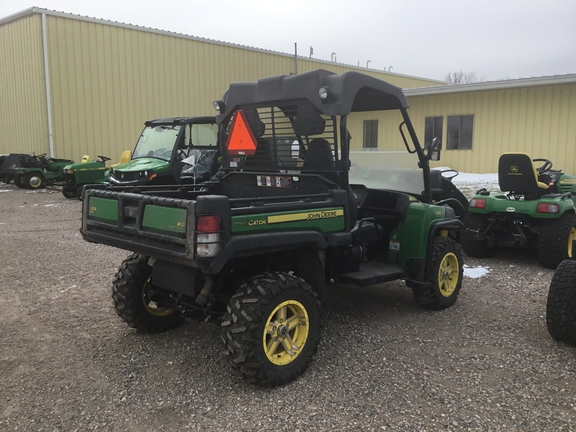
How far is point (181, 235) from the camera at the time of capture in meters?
3.10

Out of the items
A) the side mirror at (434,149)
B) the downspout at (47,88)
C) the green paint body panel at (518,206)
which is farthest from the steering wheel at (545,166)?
the downspout at (47,88)

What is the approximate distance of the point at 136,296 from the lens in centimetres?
416

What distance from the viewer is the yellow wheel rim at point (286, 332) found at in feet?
11.1

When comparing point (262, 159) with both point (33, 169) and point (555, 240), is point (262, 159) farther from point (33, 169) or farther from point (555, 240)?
point (33, 169)

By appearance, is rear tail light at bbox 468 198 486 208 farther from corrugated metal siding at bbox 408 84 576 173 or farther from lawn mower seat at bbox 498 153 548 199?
Answer: corrugated metal siding at bbox 408 84 576 173

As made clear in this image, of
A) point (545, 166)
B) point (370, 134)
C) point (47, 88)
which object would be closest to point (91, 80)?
point (47, 88)

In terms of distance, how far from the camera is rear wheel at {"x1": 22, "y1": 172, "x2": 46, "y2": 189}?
16375mm

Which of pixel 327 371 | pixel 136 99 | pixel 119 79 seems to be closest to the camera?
pixel 327 371

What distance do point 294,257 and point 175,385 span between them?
1214 mm

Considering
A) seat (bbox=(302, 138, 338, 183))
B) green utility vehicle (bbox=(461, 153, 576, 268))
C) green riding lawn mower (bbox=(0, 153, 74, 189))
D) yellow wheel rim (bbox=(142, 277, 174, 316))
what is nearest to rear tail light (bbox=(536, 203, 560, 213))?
green utility vehicle (bbox=(461, 153, 576, 268))

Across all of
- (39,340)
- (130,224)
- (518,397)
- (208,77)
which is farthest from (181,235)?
(208,77)

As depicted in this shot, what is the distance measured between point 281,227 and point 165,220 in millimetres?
750

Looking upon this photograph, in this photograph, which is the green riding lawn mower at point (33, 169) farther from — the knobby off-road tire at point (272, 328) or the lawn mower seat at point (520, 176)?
the knobby off-road tire at point (272, 328)

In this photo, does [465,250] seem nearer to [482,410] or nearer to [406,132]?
[406,132]
